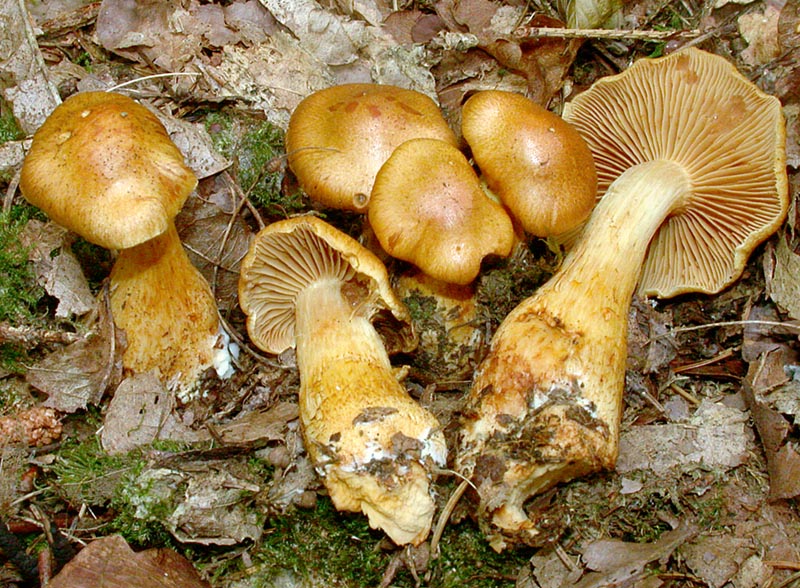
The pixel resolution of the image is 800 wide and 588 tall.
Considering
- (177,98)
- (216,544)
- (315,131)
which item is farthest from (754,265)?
(177,98)

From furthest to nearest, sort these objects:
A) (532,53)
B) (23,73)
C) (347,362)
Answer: (532,53)
(23,73)
(347,362)

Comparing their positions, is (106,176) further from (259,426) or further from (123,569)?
(123,569)

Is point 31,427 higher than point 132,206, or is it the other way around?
point 132,206

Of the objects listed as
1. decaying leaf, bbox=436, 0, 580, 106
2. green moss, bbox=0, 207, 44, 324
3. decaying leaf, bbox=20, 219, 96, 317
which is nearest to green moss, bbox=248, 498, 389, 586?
decaying leaf, bbox=20, 219, 96, 317

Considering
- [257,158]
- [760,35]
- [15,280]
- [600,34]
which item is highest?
[760,35]


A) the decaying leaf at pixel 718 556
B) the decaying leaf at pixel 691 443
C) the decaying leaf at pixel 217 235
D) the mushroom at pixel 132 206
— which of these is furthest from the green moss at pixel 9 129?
the decaying leaf at pixel 718 556

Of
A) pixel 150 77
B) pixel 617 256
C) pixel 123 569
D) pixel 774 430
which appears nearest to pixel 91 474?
pixel 123 569

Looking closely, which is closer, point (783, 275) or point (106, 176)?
point (106, 176)

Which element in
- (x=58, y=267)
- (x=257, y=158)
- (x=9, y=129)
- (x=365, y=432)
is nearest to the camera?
(x=365, y=432)
